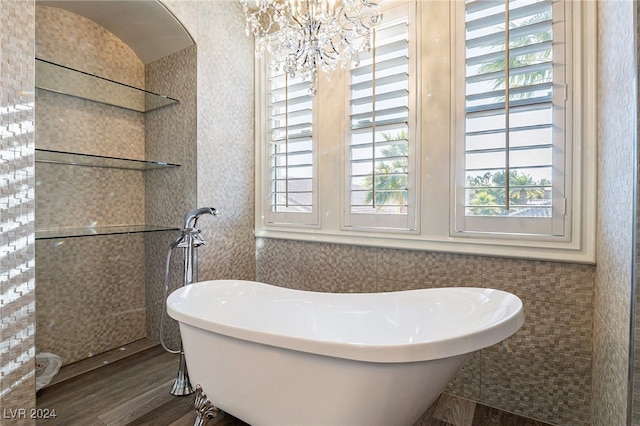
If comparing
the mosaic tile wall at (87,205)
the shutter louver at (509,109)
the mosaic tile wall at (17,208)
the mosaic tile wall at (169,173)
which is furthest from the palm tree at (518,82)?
the mosaic tile wall at (87,205)

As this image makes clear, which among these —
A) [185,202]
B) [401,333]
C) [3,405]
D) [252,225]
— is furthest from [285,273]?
[3,405]

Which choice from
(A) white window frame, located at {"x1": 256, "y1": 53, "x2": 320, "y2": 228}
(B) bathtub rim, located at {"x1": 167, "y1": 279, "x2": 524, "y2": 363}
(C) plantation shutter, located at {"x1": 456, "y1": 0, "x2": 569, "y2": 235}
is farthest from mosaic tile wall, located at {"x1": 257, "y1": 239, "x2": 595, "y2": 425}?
(A) white window frame, located at {"x1": 256, "y1": 53, "x2": 320, "y2": 228}

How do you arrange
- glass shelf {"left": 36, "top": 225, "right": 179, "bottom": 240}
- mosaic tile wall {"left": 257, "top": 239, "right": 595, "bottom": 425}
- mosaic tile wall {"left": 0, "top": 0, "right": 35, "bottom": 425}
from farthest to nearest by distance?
→ glass shelf {"left": 36, "top": 225, "right": 179, "bottom": 240}, mosaic tile wall {"left": 257, "top": 239, "right": 595, "bottom": 425}, mosaic tile wall {"left": 0, "top": 0, "right": 35, "bottom": 425}

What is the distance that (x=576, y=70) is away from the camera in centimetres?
143

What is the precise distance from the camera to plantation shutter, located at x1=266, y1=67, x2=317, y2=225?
7.32ft

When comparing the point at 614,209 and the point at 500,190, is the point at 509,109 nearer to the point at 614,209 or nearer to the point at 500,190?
the point at 500,190

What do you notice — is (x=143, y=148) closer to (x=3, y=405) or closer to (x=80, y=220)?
(x=80, y=220)

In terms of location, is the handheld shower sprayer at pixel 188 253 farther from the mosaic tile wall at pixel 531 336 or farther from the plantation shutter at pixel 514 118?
the plantation shutter at pixel 514 118

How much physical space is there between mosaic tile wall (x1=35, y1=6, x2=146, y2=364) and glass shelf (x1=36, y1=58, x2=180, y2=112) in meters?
0.05

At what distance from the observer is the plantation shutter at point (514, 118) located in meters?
1.47

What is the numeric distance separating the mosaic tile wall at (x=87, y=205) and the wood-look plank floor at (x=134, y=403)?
25 centimetres

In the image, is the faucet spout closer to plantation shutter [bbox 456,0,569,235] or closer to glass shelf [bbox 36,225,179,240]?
glass shelf [bbox 36,225,179,240]

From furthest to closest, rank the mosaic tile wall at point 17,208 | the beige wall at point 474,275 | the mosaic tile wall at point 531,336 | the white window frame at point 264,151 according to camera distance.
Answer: the white window frame at point 264,151 → the mosaic tile wall at point 531,336 → the mosaic tile wall at point 17,208 → the beige wall at point 474,275

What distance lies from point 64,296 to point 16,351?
0.71m
